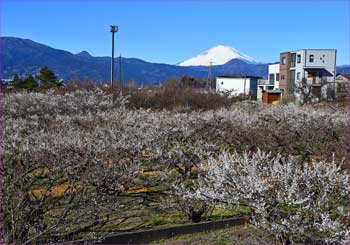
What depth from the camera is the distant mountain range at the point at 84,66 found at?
32.8 m

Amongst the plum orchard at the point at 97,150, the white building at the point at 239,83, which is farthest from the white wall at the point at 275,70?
the plum orchard at the point at 97,150

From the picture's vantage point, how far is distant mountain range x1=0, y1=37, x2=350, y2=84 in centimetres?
3278

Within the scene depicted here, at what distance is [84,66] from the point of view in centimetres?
8144

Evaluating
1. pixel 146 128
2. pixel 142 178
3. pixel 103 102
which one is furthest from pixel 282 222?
pixel 103 102

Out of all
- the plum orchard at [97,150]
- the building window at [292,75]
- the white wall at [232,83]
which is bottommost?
the plum orchard at [97,150]

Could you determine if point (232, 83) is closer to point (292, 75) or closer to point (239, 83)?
point (239, 83)

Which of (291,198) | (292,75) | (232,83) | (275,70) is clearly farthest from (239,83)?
(291,198)

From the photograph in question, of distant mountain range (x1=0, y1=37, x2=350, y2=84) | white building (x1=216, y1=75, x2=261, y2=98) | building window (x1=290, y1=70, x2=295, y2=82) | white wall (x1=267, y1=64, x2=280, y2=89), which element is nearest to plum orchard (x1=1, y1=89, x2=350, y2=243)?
distant mountain range (x1=0, y1=37, x2=350, y2=84)

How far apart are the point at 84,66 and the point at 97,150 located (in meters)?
77.5

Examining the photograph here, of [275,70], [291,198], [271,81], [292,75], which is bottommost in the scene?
[291,198]

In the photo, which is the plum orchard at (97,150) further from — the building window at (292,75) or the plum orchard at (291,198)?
the building window at (292,75)

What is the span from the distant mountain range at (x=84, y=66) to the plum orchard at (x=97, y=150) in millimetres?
1609

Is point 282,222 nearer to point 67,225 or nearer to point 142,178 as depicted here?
point 67,225

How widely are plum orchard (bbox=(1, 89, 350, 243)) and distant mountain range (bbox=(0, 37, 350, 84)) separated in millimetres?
1609
